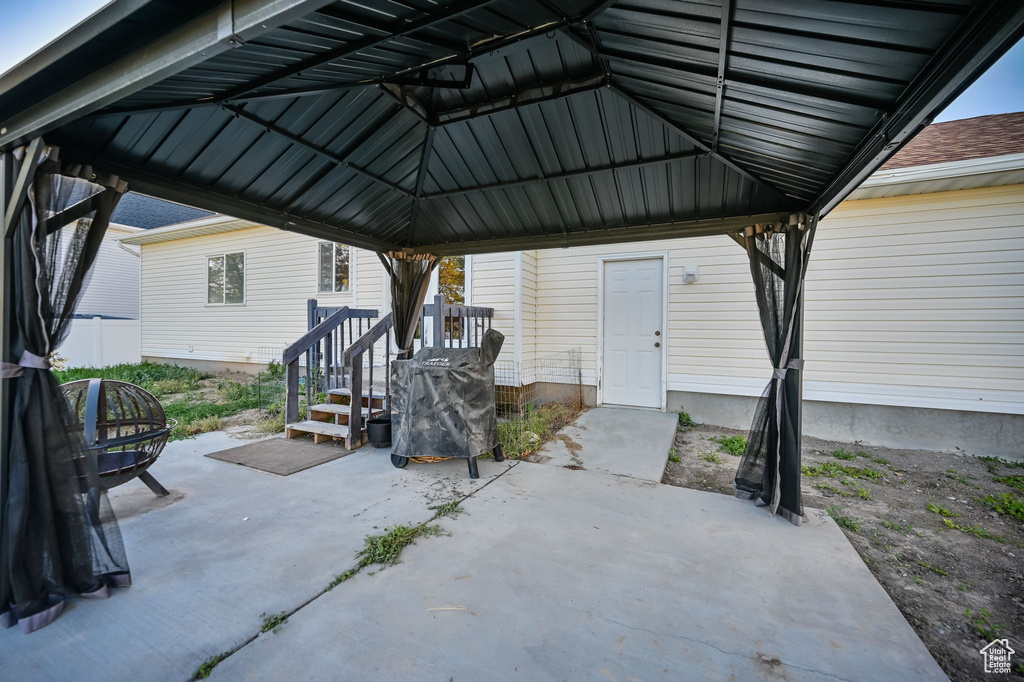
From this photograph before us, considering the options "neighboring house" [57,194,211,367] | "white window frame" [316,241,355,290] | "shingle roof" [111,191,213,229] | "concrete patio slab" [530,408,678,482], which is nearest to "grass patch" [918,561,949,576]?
"concrete patio slab" [530,408,678,482]

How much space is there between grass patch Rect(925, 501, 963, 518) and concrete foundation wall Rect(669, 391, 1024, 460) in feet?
5.86

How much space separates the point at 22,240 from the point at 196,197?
40.6 inches

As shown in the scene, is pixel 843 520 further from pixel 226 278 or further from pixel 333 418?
pixel 226 278

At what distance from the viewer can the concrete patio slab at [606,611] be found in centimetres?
159

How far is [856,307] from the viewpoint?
4.83 meters

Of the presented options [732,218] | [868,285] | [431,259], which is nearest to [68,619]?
[431,259]

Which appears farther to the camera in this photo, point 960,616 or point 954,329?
point 954,329

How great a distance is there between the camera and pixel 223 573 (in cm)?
215

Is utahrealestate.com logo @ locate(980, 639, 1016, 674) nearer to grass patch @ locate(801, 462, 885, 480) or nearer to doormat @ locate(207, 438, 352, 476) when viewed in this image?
grass patch @ locate(801, 462, 885, 480)

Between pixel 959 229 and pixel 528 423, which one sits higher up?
pixel 959 229

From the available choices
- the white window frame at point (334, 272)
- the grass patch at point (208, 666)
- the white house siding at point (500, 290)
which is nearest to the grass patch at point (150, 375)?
the white window frame at point (334, 272)

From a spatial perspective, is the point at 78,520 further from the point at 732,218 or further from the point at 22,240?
the point at 732,218

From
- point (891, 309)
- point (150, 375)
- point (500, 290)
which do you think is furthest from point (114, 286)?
point (891, 309)

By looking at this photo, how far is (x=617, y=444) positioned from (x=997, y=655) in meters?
2.84
